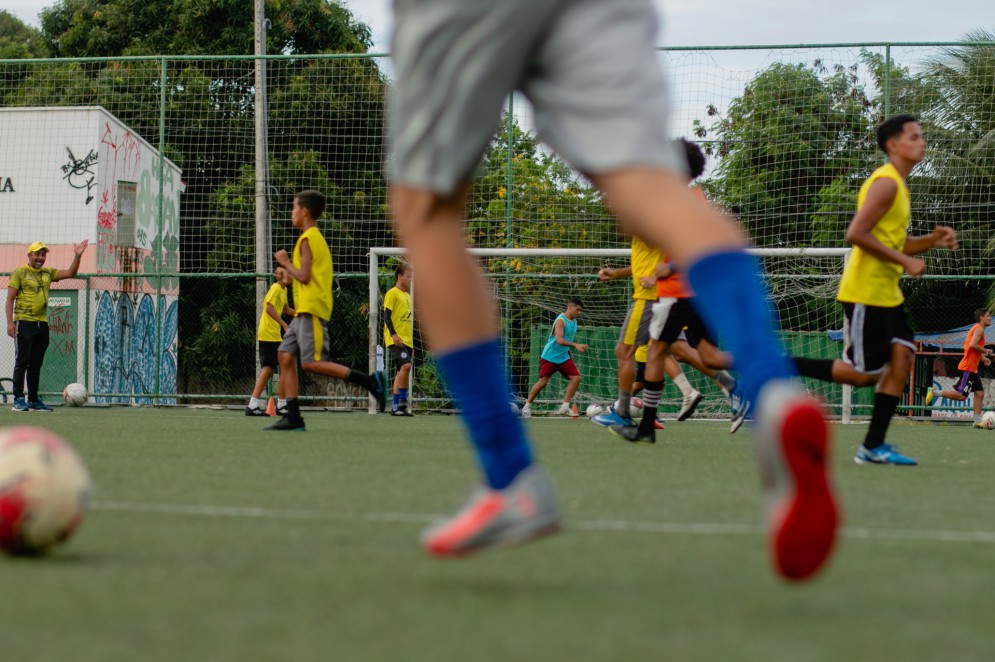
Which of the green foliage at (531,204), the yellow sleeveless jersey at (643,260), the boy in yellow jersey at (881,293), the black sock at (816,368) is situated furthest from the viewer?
the green foliage at (531,204)

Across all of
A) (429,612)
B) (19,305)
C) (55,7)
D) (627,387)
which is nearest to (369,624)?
(429,612)

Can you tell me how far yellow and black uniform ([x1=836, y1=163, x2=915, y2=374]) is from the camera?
7.23 meters

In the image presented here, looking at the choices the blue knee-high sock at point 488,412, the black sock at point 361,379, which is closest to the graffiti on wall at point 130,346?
the black sock at point 361,379

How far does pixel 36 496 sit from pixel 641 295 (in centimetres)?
802

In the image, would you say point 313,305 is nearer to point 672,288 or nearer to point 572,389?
point 672,288

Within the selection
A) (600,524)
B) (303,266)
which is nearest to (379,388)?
→ (303,266)

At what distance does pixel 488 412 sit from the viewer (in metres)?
3.04

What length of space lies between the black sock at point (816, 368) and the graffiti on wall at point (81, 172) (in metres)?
18.8

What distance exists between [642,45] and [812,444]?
0.98 m

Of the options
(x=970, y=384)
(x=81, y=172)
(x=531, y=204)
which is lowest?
(x=970, y=384)

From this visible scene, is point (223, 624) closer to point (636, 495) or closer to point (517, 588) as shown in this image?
point (517, 588)

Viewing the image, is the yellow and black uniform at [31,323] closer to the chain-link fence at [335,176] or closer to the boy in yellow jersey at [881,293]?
the chain-link fence at [335,176]

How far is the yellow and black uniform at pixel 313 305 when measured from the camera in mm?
10406

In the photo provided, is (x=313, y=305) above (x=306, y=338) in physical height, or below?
above
